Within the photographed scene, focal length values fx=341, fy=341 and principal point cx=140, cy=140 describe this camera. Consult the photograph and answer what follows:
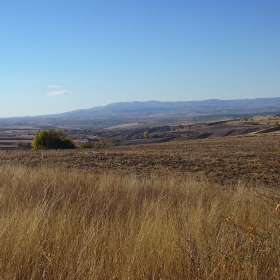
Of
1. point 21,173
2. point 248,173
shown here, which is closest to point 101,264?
point 21,173

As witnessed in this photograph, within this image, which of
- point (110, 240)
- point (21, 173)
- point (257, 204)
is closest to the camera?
point (110, 240)

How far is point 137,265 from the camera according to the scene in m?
3.09

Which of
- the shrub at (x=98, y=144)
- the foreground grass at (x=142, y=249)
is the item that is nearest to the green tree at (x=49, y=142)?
the shrub at (x=98, y=144)

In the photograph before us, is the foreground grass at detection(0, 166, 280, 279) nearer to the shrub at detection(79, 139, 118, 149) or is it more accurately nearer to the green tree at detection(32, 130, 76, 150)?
the green tree at detection(32, 130, 76, 150)

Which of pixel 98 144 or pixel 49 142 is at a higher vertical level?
pixel 49 142

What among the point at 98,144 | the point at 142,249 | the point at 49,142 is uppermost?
the point at 142,249

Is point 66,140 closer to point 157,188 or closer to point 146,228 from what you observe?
point 157,188

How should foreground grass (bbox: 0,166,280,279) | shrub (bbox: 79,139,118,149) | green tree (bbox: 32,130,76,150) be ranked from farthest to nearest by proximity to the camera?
1. shrub (bbox: 79,139,118,149)
2. green tree (bbox: 32,130,76,150)
3. foreground grass (bbox: 0,166,280,279)

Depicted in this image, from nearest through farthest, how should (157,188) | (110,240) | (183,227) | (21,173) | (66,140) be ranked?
(110,240) < (183,227) < (157,188) < (21,173) < (66,140)

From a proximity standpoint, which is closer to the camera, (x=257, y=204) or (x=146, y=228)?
(x=146, y=228)

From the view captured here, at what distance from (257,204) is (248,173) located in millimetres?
7528

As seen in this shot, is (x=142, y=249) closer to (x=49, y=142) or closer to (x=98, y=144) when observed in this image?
(x=49, y=142)

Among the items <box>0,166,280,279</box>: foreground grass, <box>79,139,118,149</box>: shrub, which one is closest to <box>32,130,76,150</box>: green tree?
<box>79,139,118,149</box>: shrub

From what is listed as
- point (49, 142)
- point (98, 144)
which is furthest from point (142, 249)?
point (98, 144)
